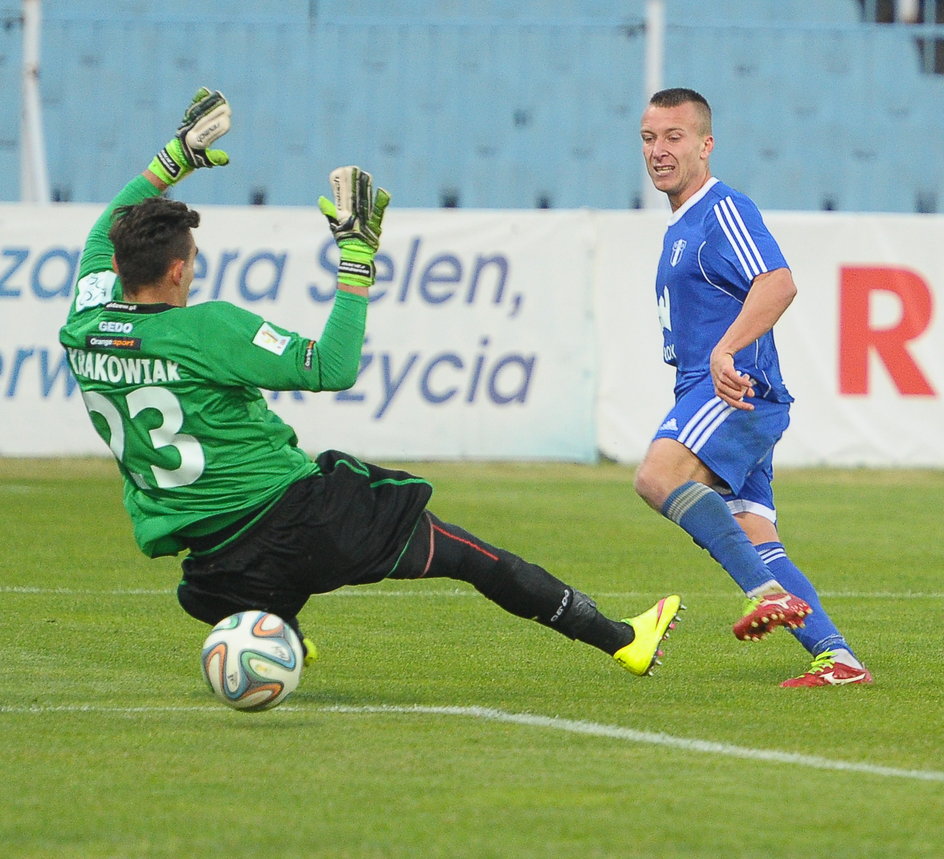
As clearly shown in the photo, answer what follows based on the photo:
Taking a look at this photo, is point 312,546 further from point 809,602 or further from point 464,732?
point 809,602

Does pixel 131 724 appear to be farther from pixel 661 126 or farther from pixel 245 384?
pixel 661 126

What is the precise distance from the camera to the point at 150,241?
192 inches

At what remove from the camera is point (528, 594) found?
5.30m

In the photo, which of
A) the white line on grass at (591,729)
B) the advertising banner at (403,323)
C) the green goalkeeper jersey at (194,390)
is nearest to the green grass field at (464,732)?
the white line on grass at (591,729)

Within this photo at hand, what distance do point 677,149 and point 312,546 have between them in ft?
6.45

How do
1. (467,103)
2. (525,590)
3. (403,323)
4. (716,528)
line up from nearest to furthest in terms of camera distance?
(525,590), (716,528), (403,323), (467,103)

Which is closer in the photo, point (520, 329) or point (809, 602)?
point (809, 602)

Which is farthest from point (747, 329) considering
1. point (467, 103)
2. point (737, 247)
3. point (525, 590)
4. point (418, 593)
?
point (467, 103)

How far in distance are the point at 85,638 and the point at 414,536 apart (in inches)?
74.2

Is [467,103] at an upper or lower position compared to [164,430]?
upper

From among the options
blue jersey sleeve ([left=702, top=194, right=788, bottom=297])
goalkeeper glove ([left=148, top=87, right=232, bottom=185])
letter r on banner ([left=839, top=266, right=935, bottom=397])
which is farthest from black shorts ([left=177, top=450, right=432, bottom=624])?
letter r on banner ([left=839, top=266, right=935, bottom=397])

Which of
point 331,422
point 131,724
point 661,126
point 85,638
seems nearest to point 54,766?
point 131,724

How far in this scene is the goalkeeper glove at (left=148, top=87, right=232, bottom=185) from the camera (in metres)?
5.59

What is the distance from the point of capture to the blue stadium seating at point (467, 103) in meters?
17.9
